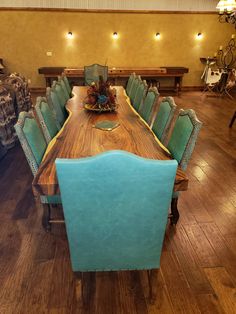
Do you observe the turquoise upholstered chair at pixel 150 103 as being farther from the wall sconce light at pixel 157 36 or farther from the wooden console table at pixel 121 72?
the wall sconce light at pixel 157 36

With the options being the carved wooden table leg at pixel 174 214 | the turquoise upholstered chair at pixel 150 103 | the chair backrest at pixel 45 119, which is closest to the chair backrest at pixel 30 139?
the chair backrest at pixel 45 119

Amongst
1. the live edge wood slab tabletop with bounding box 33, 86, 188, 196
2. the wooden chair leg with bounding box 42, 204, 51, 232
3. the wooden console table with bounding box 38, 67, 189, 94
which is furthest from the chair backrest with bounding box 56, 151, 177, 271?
the wooden console table with bounding box 38, 67, 189, 94

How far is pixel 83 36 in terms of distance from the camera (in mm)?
7359

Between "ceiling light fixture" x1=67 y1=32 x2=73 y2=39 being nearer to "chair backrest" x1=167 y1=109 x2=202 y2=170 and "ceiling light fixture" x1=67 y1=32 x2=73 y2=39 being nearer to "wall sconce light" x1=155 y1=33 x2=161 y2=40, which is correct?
"wall sconce light" x1=155 y1=33 x2=161 y2=40

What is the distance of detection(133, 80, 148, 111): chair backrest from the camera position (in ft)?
10.3

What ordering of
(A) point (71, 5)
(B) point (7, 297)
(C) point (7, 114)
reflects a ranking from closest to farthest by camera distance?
(B) point (7, 297) → (C) point (7, 114) → (A) point (71, 5)

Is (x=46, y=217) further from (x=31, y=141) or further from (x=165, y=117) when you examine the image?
(x=165, y=117)

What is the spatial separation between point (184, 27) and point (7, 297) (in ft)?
27.0

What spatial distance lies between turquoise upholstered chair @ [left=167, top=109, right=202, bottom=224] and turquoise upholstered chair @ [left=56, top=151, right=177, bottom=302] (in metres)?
0.59

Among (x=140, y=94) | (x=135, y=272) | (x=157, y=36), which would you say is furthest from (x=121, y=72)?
(x=135, y=272)

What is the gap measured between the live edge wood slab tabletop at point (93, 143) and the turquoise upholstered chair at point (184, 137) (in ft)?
0.37

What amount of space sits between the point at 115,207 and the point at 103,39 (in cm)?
745

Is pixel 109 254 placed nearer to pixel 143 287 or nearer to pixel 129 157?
pixel 143 287

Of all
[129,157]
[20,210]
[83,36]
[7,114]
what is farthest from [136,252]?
[83,36]
